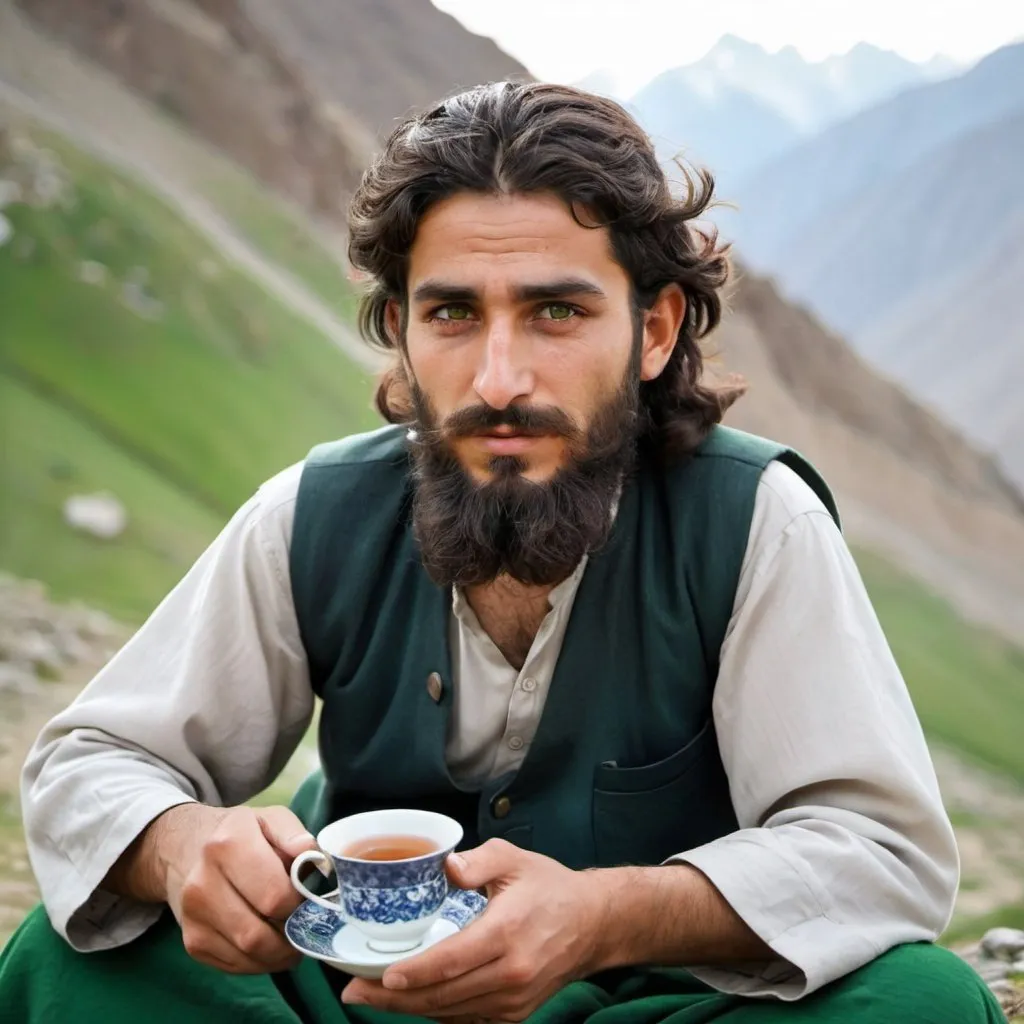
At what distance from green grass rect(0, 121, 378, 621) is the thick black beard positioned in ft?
9.34

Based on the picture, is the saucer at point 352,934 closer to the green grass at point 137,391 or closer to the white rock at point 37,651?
the white rock at point 37,651

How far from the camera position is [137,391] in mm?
5625

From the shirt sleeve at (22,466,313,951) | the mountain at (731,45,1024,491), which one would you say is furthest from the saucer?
the mountain at (731,45,1024,491)

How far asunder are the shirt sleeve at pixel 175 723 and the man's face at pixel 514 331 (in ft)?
1.19

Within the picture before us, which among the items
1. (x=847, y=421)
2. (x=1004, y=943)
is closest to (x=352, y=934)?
(x=1004, y=943)

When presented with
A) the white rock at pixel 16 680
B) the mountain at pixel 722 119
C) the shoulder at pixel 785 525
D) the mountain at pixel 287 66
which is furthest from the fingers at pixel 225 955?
the mountain at pixel 722 119

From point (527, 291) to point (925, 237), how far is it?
785cm

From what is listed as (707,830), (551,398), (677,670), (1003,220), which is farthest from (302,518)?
(1003,220)

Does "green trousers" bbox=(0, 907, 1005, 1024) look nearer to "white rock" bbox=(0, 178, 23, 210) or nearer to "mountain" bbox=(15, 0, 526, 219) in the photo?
"white rock" bbox=(0, 178, 23, 210)

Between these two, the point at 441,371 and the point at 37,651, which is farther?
the point at 37,651

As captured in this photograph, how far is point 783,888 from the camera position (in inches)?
68.1

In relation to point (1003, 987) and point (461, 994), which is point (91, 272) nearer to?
point (1003, 987)

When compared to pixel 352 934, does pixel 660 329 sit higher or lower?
higher

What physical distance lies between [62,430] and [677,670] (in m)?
3.94
